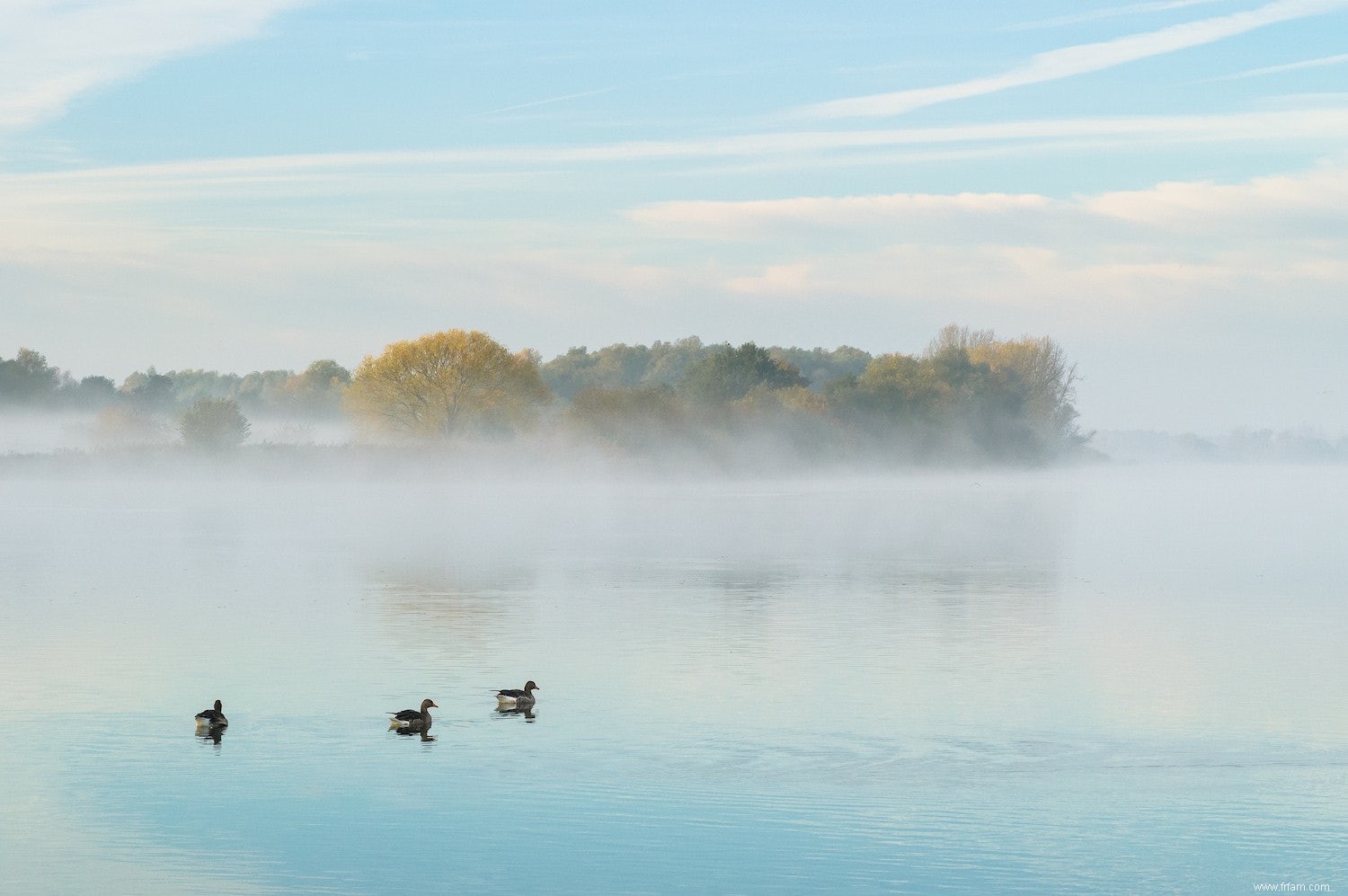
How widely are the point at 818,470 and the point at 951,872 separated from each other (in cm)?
10962

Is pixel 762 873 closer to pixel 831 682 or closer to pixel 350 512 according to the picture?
pixel 831 682

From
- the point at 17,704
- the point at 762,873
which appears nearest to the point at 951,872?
the point at 762,873

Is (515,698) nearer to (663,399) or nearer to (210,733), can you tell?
(210,733)

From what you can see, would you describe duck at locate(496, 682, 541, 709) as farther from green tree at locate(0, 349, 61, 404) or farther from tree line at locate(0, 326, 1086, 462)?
green tree at locate(0, 349, 61, 404)

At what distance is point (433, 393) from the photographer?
99.8 metres

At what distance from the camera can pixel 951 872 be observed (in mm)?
12203

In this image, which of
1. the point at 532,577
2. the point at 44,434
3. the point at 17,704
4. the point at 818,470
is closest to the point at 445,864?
the point at 17,704

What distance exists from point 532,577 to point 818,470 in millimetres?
86882

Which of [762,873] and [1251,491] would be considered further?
Result: [1251,491]

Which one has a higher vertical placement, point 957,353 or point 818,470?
point 957,353

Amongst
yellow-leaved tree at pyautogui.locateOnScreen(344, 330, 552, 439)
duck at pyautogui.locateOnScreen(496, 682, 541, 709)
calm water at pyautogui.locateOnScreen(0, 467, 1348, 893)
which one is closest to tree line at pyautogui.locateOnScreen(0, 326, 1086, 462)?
yellow-leaved tree at pyautogui.locateOnScreen(344, 330, 552, 439)

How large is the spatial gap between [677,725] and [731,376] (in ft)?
345

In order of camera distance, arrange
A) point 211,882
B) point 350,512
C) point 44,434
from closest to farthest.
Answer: point 211,882 → point 350,512 → point 44,434

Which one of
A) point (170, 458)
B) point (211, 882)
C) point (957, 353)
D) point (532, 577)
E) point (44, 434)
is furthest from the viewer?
point (957, 353)
